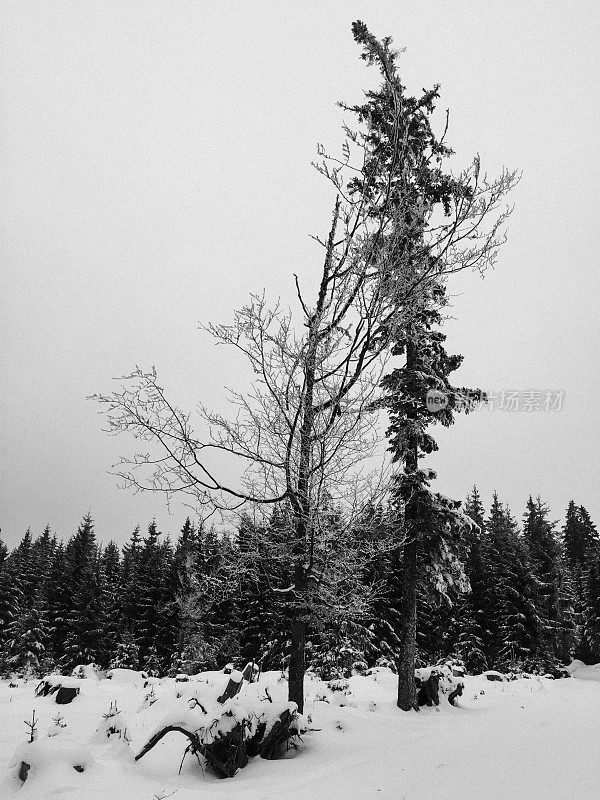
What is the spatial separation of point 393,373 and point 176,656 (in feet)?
95.3

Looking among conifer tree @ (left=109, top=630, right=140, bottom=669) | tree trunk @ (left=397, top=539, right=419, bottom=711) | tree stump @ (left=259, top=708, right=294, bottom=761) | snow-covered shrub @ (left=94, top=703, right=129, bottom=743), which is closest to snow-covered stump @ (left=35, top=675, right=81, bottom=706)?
snow-covered shrub @ (left=94, top=703, right=129, bottom=743)

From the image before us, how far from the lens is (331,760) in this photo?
19.2 feet

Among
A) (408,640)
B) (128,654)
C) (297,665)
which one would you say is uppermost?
(297,665)

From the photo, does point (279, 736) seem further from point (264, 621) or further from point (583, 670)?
point (583, 670)

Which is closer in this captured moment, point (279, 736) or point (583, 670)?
point (279, 736)

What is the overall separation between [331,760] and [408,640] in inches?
273

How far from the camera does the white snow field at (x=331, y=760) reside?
14.7 ft

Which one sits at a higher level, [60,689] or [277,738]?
[277,738]

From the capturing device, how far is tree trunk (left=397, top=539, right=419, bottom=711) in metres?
11.6

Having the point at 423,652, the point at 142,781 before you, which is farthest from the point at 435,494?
the point at 423,652

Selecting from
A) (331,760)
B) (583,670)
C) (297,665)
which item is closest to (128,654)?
(297,665)

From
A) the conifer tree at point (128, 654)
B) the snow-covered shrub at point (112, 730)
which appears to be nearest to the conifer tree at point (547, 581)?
the conifer tree at point (128, 654)

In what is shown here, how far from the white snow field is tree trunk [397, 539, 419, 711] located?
7.76 feet

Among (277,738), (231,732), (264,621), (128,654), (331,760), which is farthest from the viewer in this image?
(128,654)
